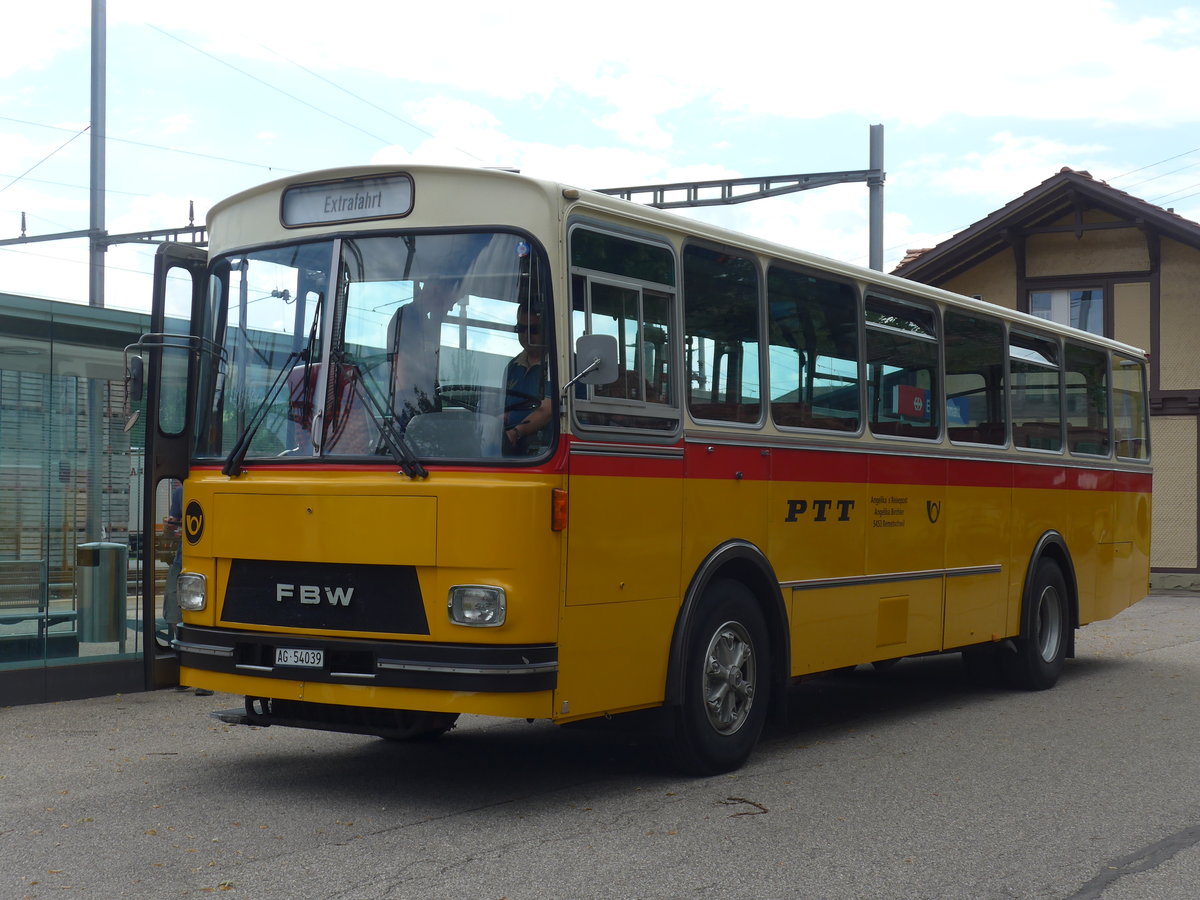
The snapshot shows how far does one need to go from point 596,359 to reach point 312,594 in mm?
1773

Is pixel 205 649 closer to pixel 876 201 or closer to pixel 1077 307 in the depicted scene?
pixel 876 201

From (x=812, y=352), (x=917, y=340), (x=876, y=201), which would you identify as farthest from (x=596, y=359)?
(x=876, y=201)

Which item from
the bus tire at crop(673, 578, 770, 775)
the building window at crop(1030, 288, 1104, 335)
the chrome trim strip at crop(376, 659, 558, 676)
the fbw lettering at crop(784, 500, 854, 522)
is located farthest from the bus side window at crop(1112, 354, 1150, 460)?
the building window at crop(1030, 288, 1104, 335)

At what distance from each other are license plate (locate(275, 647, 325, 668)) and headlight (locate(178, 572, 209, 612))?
0.57 m

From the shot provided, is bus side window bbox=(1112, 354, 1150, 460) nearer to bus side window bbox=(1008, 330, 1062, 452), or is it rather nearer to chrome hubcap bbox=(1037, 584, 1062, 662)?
bus side window bbox=(1008, 330, 1062, 452)

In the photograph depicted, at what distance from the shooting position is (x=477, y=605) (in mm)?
6453

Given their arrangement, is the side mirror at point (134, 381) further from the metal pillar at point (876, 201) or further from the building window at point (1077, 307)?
the building window at point (1077, 307)

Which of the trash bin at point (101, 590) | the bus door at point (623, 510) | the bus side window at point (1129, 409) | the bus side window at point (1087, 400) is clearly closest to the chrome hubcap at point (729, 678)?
the bus door at point (623, 510)

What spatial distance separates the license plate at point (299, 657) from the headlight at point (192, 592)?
0.57 metres

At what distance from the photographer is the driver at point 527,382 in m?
6.56

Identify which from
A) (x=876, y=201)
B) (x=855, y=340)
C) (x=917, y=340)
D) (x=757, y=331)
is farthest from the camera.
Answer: (x=876, y=201)

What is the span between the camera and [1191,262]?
85.0ft

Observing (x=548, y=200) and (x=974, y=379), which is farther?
(x=974, y=379)

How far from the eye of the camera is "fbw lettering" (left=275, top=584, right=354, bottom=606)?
675 cm
